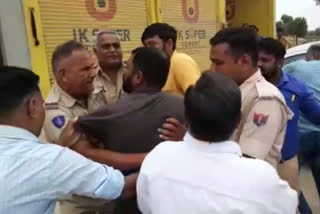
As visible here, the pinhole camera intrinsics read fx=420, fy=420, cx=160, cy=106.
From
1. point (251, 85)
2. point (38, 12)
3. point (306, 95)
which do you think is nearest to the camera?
point (251, 85)

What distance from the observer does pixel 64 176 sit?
1365 mm

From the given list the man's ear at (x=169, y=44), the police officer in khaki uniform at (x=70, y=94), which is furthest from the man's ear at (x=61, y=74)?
the man's ear at (x=169, y=44)

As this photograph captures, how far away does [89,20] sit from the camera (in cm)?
360

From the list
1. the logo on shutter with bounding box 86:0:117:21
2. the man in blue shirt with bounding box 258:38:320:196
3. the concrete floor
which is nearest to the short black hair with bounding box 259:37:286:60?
the man in blue shirt with bounding box 258:38:320:196

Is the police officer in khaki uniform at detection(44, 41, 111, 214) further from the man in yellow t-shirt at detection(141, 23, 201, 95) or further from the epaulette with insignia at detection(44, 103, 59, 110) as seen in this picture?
the man in yellow t-shirt at detection(141, 23, 201, 95)

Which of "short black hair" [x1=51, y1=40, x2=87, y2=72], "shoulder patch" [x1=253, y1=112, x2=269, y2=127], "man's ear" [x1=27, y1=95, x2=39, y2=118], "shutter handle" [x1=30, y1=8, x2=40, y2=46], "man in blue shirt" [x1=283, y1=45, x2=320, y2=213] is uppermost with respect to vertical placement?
"shutter handle" [x1=30, y1=8, x2=40, y2=46]

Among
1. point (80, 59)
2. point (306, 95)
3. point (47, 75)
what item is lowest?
point (306, 95)

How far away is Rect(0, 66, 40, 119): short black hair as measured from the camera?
1401 mm

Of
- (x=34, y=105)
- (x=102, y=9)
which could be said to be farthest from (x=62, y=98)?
(x=102, y=9)

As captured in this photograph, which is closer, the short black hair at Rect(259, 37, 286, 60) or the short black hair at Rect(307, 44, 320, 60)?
the short black hair at Rect(259, 37, 286, 60)

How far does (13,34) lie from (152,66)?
1.49 m

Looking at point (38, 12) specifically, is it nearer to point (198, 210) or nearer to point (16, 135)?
point (16, 135)

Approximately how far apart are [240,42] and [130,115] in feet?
2.33

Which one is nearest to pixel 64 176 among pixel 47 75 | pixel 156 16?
pixel 47 75
